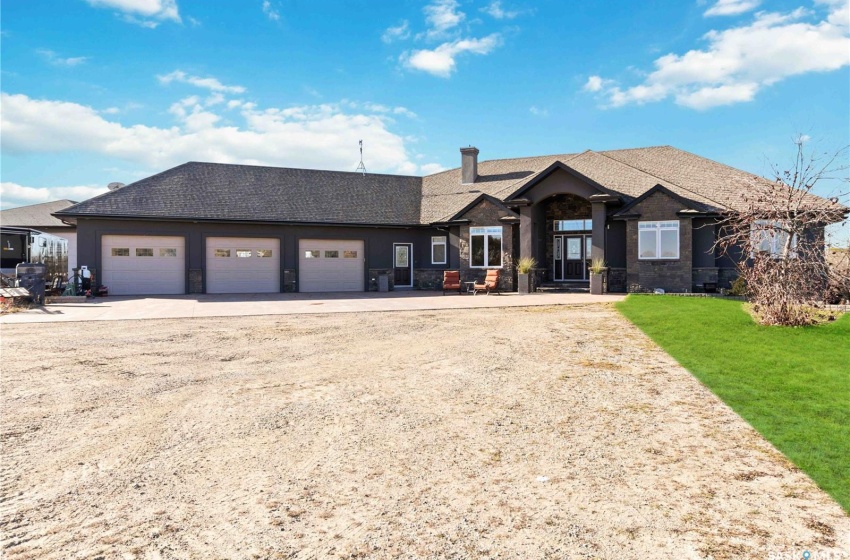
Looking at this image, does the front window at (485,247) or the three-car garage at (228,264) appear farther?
the front window at (485,247)

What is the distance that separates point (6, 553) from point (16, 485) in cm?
100

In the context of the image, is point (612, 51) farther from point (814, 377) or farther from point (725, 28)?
point (814, 377)

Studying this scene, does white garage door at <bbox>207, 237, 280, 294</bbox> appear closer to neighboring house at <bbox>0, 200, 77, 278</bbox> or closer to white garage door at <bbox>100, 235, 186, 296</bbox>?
white garage door at <bbox>100, 235, 186, 296</bbox>

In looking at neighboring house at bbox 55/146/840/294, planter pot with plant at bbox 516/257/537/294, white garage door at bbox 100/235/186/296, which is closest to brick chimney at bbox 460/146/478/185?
neighboring house at bbox 55/146/840/294

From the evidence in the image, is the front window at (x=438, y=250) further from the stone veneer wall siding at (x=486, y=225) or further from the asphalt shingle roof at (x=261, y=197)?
the stone veneer wall siding at (x=486, y=225)

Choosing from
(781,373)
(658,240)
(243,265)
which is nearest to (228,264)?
(243,265)

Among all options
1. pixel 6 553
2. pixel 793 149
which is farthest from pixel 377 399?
pixel 793 149

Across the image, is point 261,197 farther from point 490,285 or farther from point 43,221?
point 43,221

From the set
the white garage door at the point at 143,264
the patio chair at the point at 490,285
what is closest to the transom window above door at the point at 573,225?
the patio chair at the point at 490,285

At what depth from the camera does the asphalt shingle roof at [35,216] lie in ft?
94.2

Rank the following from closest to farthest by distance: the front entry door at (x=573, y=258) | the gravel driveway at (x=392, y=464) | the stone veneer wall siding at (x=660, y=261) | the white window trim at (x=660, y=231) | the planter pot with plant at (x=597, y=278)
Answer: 1. the gravel driveway at (x=392, y=464)
2. the stone veneer wall siding at (x=660, y=261)
3. the white window trim at (x=660, y=231)
4. the planter pot with plant at (x=597, y=278)
5. the front entry door at (x=573, y=258)

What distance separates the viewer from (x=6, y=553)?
2584 millimetres

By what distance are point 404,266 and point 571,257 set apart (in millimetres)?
8177

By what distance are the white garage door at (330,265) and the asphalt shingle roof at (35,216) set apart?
15332 millimetres
